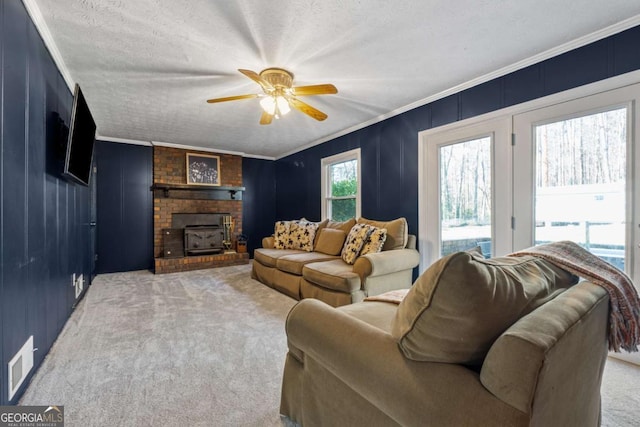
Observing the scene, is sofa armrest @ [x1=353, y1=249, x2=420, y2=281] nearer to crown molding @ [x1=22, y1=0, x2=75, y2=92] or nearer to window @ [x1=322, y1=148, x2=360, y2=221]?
window @ [x1=322, y1=148, x2=360, y2=221]

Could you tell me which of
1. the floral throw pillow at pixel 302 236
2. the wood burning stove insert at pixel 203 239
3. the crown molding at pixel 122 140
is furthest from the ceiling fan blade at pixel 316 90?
the crown molding at pixel 122 140

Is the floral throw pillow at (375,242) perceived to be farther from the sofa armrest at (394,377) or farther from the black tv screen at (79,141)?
the black tv screen at (79,141)

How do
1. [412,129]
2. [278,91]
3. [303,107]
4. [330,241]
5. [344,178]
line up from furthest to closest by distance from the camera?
[344,178] < [330,241] < [412,129] < [303,107] < [278,91]

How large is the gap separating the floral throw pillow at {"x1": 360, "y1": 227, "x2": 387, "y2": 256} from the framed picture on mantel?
3771 millimetres

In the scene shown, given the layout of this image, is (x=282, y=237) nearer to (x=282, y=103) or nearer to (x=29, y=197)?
(x=282, y=103)

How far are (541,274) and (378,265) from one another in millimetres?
1709

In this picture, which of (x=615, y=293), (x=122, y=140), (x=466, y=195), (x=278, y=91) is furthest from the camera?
(x=122, y=140)

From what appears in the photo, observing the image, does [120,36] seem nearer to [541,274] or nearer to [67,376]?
[67,376]

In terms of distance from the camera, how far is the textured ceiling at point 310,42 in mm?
1766

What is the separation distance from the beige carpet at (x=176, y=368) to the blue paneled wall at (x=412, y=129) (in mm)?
1958

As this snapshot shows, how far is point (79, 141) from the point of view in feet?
7.55

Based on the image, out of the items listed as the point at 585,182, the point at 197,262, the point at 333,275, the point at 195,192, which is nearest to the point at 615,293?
the point at 585,182

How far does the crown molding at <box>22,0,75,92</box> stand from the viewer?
1.71m

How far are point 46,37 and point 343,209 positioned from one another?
12.3 ft
